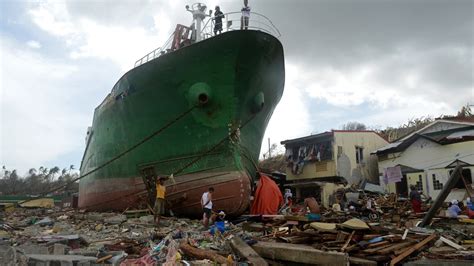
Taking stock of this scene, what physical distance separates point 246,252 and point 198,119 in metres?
5.39

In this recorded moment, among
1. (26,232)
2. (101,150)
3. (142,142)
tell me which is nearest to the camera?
(26,232)

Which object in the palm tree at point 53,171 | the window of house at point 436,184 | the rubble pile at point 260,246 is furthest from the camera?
the palm tree at point 53,171

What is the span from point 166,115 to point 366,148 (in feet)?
51.4

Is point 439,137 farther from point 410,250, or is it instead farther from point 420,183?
point 410,250

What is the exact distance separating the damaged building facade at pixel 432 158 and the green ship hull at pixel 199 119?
1138cm

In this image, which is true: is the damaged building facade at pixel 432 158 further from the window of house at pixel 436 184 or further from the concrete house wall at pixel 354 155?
the concrete house wall at pixel 354 155

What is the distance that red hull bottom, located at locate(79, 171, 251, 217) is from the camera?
375 inches

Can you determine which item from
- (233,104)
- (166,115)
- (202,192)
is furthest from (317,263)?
(166,115)

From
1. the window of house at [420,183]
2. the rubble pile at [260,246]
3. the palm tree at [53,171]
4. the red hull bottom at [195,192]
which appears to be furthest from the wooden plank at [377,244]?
the palm tree at [53,171]

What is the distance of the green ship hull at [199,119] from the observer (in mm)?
9867

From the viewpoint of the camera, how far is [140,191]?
10.6 m

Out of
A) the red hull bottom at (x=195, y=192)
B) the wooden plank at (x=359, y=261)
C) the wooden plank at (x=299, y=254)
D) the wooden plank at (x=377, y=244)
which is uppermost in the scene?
the red hull bottom at (x=195, y=192)

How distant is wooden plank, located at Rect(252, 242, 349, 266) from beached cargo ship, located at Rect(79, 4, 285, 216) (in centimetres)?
390

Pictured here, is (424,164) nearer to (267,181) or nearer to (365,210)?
(365,210)
